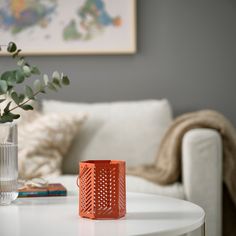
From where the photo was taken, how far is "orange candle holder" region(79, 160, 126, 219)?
1546 millimetres

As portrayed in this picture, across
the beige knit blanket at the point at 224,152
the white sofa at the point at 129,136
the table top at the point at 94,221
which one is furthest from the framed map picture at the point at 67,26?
the table top at the point at 94,221

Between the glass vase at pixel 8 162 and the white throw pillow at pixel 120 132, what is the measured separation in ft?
5.22

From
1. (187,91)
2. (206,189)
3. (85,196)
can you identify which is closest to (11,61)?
(187,91)

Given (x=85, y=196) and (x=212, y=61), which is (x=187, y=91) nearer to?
(x=212, y=61)

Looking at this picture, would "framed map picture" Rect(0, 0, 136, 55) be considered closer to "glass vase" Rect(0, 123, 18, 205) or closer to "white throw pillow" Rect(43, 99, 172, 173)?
"white throw pillow" Rect(43, 99, 172, 173)

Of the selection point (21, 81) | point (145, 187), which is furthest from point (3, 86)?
point (145, 187)

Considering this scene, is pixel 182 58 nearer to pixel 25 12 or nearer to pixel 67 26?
pixel 67 26

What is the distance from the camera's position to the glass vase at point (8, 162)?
1.73m

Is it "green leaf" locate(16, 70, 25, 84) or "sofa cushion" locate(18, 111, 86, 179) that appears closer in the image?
"green leaf" locate(16, 70, 25, 84)

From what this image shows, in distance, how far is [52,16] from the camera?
12.4 feet

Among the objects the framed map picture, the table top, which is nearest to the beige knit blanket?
the framed map picture

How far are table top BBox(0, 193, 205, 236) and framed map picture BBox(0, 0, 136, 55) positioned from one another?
205 cm

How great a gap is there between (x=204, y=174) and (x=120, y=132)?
2.24 ft

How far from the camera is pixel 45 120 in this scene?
325 cm
